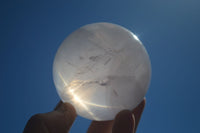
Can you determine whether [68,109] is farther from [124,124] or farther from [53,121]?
[124,124]

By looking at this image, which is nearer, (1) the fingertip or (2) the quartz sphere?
(2) the quartz sphere

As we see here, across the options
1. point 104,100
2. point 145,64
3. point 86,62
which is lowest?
point 104,100

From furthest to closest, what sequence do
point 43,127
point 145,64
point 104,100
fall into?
1. point 145,64
2. point 104,100
3. point 43,127

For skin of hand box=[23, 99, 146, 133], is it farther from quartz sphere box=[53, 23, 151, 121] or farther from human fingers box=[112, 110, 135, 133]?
quartz sphere box=[53, 23, 151, 121]

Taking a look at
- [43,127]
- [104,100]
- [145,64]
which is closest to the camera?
[43,127]

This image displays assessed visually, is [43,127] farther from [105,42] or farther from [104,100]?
[105,42]

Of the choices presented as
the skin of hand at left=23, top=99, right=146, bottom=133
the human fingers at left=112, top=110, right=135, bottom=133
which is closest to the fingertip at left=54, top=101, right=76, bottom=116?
the skin of hand at left=23, top=99, right=146, bottom=133

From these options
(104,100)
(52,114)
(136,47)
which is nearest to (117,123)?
(104,100)
